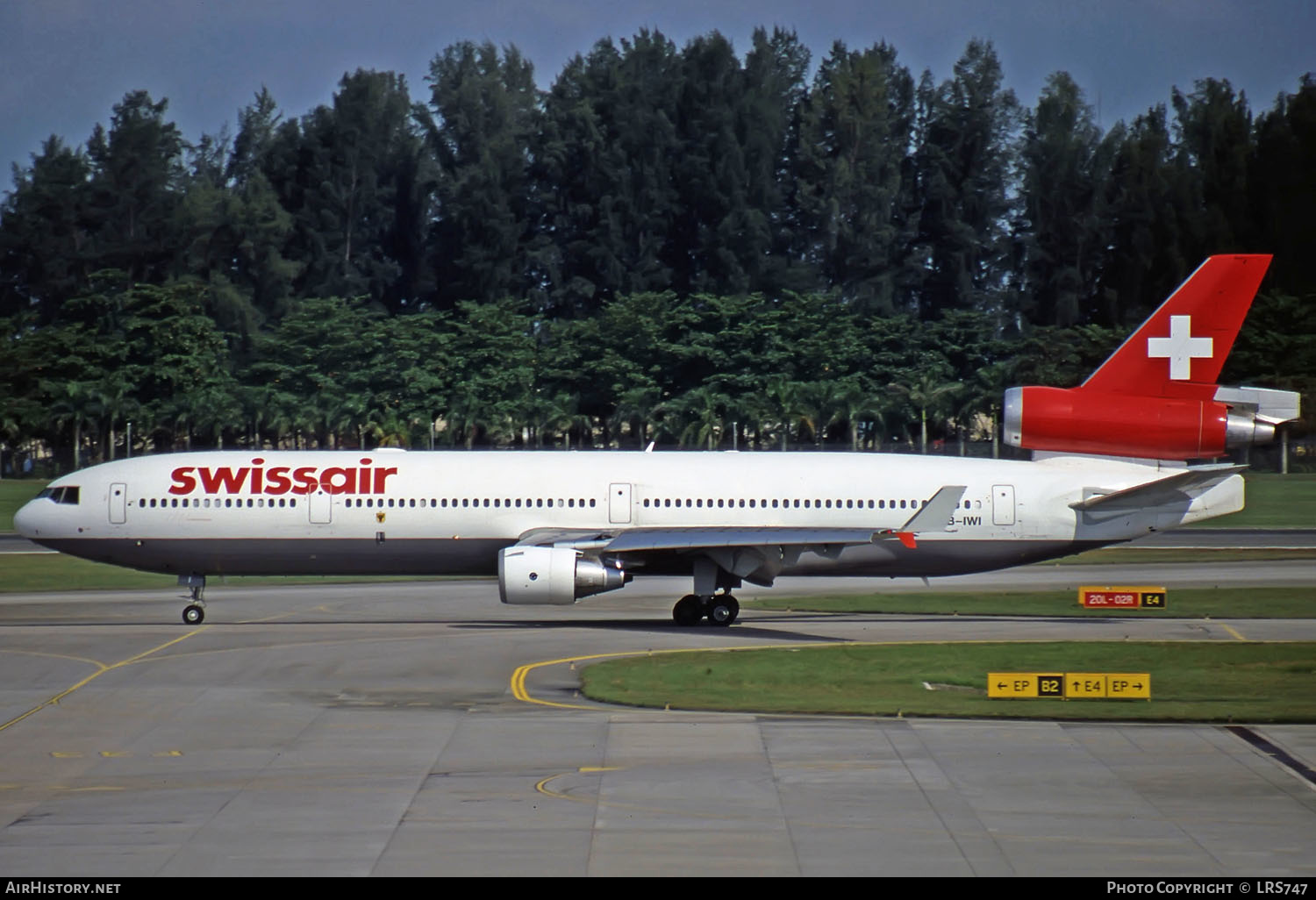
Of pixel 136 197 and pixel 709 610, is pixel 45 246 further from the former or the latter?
pixel 709 610

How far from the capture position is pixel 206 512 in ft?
129

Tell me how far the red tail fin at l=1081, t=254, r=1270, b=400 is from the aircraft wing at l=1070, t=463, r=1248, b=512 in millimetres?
2147

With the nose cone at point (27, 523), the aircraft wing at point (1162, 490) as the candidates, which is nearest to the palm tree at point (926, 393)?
the aircraft wing at point (1162, 490)

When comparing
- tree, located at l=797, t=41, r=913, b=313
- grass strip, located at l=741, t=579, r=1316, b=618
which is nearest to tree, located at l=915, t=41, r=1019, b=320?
tree, located at l=797, t=41, r=913, b=313

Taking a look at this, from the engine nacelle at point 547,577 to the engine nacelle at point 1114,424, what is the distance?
1146cm

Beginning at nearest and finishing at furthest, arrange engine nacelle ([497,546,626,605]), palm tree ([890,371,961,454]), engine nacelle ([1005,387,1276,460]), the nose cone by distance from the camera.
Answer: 1. engine nacelle ([497,546,626,605])
2. engine nacelle ([1005,387,1276,460])
3. the nose cone
4. palm tree ([890,371,961,454])

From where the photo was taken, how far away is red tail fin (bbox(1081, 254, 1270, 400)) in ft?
124

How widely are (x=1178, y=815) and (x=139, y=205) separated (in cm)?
13421

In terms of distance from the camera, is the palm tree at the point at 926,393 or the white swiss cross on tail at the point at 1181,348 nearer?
the white swiss cross on tail at the point at 1181,348

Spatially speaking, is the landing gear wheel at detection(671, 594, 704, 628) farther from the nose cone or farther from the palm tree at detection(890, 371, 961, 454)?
the palm tree at detection(890, 371, 961, 454)

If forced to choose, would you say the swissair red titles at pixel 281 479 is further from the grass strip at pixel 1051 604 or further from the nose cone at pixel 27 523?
the grass strip at pixel 1051 604

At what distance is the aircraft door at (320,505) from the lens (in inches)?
1548

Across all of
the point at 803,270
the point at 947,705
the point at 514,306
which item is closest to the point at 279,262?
the point at 514,306

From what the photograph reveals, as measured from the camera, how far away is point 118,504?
130ft
